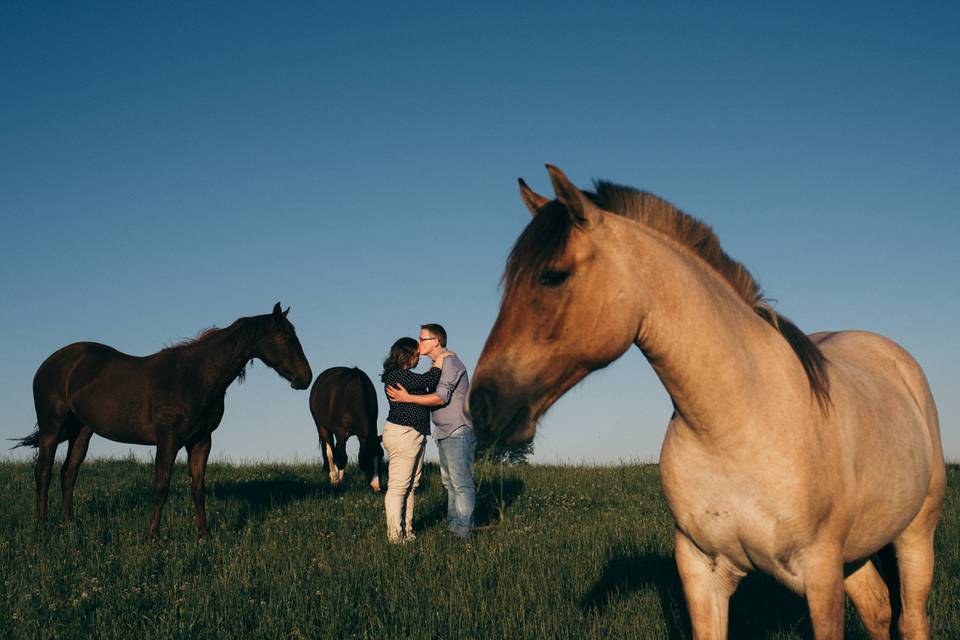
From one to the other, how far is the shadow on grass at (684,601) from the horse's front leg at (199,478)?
17.3 ft

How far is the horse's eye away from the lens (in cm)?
268

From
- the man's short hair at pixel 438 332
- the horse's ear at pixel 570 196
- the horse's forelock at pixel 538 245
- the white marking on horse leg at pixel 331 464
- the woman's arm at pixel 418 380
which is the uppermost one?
the man's short hair at pixel 438 332

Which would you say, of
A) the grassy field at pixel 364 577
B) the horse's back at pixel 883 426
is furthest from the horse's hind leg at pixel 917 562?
the grassy field at pixel 364 577

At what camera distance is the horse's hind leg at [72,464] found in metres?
9.99

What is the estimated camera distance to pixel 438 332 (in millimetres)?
9250

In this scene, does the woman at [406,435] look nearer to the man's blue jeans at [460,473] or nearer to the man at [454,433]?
the man at [454,433]

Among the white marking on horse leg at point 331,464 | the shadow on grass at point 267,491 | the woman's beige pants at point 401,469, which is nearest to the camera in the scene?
the woman's beige pants at point 401,469

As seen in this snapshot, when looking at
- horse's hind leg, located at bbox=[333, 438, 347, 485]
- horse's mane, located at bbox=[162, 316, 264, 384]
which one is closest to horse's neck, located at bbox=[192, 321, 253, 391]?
horse's mane, located at bbox=[162, 316, 264, 384]

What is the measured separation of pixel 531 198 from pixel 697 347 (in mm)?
925

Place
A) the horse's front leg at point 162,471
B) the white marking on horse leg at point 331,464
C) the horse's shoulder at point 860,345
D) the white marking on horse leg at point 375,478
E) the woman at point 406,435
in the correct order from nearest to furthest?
the horse's shoulder at point 860,345 < the woman at point 406,435 < the horse's front leg at point 162,471 < the white marking on horse leg at point 375,478 < the white marking on horse leg at point 331,464

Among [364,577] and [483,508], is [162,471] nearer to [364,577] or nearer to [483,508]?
[364,577]

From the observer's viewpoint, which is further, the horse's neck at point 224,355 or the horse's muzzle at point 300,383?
the horse's muzzle at point 300,383

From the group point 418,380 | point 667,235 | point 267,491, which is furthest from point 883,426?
point 267,491

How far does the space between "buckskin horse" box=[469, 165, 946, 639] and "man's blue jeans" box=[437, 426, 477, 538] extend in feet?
17.8
